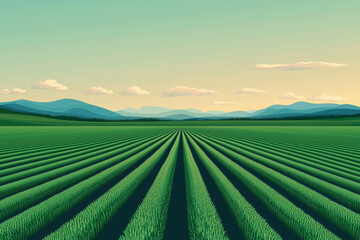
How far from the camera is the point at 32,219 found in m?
3.77

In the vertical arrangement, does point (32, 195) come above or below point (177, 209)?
above

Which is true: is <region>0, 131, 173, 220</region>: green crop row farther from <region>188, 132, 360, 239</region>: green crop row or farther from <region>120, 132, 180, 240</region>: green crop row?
<region>188, 132, 360, 239</region>: green crop row

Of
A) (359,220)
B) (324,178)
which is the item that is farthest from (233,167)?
(359,220)

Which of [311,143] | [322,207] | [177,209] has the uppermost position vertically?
[311,143]

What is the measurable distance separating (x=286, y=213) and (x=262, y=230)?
3.22 ft

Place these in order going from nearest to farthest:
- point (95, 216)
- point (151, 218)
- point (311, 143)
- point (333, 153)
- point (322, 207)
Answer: point (151, 218) → point (95, 216) → point (322, 207) → point (333, 153) → point (311, 143)

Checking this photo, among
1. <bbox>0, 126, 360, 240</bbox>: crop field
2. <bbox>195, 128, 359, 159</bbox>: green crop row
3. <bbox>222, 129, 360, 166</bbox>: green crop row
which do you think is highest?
<bbox>195, 128, 359, 159</bbox>: green crop row

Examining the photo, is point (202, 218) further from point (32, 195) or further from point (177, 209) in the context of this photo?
point (32, 195)

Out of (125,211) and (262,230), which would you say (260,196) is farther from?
(125,211)

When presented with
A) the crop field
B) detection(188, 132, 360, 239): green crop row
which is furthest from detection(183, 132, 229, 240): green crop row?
detection(188, 132, 360, 239): green crop row

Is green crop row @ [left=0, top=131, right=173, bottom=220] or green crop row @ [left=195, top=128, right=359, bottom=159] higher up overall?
green crop row @ [left=195, top=128, right=359, bottom=159]

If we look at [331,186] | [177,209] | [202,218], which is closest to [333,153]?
[331,186]

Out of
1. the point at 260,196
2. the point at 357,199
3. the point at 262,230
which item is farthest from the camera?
the point at 260,196

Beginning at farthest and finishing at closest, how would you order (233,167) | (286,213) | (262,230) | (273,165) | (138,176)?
1. (273,165)
2. (233,167)
3. (138,176)
4. (286,213)
5. (262,230)
